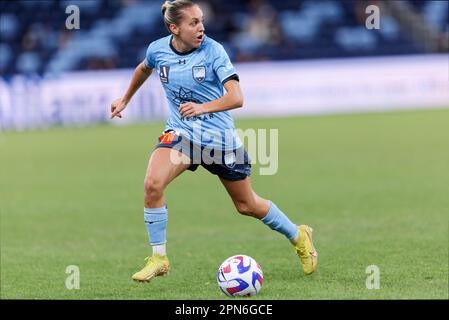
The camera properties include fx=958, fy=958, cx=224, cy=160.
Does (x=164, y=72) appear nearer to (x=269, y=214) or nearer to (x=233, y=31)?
(x=269, y=214)

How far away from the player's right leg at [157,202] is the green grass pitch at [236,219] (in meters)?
0.16

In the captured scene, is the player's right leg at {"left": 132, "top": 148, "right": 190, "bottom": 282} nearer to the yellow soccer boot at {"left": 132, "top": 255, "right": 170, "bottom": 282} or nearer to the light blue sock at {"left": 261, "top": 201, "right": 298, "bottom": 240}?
the yellow soccer boot at {"left": 132, "top": 255, "right": 170, "bottom": 282}

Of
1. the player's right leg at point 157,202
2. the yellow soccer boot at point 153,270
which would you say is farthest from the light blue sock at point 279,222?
the yellow soccer boot at point 153,270

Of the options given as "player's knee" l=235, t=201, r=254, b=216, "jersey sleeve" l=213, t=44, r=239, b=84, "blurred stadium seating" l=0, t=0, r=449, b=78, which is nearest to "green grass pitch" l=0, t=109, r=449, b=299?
"player's knee" l=235, t=201, r=254, b=216

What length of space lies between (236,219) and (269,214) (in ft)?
11.5

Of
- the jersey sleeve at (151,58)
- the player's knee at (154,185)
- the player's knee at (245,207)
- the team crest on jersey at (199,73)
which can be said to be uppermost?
the jersey sleeve at (151,58)

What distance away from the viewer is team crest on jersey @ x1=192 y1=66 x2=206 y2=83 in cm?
761

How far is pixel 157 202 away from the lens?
24.8 ft

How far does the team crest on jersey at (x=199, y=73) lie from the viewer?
25.0ft

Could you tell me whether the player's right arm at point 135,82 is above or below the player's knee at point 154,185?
above

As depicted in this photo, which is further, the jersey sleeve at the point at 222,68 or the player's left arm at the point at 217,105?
the jersey sleeve at the point at 222,68

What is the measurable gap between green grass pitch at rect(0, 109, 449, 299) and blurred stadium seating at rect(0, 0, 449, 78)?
8.19 metres

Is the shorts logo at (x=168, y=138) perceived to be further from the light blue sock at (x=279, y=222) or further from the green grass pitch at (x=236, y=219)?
the green grass pitch at (x=236, y=219)
